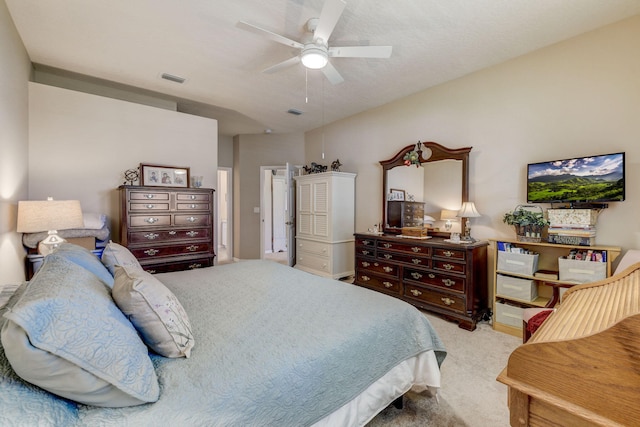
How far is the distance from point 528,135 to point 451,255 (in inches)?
56.8

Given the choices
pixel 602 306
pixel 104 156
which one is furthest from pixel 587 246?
pixel 104 156

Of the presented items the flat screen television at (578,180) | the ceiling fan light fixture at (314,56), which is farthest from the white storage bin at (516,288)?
the ceiling fan light fixture at (314,56)

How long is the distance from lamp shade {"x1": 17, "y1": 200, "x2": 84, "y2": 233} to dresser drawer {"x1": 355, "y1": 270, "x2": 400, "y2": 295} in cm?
310

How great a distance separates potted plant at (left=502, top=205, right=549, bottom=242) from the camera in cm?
266

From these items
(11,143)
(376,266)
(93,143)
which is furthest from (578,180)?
(93,143)

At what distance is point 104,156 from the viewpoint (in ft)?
11.6

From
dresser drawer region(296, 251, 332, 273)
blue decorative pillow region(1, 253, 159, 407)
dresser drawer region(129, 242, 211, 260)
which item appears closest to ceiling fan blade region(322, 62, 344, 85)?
blue decorative pillow region(1, 253, 159, 407)

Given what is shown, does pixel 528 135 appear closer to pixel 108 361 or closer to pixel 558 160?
pixel 558 160

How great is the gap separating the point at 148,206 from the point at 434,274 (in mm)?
3345

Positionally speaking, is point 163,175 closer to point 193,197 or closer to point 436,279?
point 193,197

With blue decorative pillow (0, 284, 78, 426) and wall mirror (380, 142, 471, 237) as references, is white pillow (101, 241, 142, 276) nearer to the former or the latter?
blue decorative pillow (0, 284, 78, 426)

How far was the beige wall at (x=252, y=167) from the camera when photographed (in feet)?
19.7

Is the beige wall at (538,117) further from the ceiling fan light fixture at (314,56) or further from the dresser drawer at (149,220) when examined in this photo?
the dresser drawer at (149,220)

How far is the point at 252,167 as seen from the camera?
6.04m
